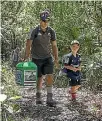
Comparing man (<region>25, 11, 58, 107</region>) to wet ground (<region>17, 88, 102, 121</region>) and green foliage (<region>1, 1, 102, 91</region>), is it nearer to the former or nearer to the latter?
wet ground (<region>17, 88, 102, 121</region>)

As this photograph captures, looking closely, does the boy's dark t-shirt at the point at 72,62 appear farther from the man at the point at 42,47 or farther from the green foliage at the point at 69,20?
the green foliage at the point at 69,20

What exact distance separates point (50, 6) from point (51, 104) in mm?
4693

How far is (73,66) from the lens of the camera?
6.92 m

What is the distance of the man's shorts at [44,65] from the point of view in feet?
21.0

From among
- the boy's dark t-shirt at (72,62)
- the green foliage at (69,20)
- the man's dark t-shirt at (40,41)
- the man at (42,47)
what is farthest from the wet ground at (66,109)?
the green foliage at (69,20)

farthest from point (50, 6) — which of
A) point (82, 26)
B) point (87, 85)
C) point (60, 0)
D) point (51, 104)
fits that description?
point (51, 104)

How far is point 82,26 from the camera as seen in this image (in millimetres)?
9039

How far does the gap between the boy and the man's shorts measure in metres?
0.51

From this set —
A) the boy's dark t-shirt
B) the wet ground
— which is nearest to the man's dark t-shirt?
the boy's dark t-shirt

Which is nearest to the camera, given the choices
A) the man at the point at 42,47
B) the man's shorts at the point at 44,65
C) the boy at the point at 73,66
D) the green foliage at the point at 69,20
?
the man at the point at 42,47

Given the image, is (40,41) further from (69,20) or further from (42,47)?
(69,20)

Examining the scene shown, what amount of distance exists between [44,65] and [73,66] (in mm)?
679

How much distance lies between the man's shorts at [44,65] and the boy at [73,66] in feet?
1.68

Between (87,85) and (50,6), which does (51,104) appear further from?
(50,6)
